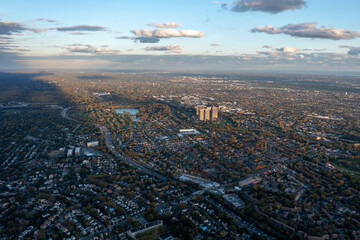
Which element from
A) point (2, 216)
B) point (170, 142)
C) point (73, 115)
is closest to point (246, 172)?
point (170, 142)

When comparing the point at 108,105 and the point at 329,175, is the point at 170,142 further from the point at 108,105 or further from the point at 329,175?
the point at 108,105

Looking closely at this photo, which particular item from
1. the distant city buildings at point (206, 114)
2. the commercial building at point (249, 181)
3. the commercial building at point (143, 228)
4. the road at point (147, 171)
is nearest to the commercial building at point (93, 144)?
the road at point (147, 171)

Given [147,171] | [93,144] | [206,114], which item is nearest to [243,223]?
[147,171]

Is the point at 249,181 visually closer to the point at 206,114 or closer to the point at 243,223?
the point at 243,223

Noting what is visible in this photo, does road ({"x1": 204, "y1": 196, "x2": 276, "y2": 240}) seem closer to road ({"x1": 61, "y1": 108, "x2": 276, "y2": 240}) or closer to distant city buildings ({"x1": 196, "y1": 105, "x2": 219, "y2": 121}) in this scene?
road ({"x1": 61, "y1": 108, "x2": 276, "y2": 240})

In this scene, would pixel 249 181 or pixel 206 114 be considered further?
pixel 206 114

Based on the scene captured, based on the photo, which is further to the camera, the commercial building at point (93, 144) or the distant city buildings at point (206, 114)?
the distant city buildings at point (206, 114)

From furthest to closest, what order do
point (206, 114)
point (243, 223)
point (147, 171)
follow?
point (206, 114)
point (147, 171)
point (243, 223)

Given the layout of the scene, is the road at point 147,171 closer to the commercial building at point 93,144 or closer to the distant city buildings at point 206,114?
the commercial building at point 93,144

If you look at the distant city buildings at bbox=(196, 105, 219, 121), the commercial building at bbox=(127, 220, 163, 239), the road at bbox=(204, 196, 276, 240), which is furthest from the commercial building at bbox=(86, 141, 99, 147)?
the distant city buildings at bbox=(196, 105, 219, 121)

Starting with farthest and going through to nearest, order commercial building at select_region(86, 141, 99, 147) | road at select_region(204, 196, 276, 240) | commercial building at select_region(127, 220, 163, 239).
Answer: commercial building at select_region(86, 141, 99, 147)
road at select_region(204, 196, 276, 240)
commercial building at select_region(127, 220, 163, 239)

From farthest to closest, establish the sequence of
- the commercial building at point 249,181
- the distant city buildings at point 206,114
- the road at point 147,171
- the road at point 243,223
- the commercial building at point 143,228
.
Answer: the distant city buildings at point 206,114
the commercial building at point 249,181
the road at point 147,171
the road at point 243,223
the commercial building at point 143,228
